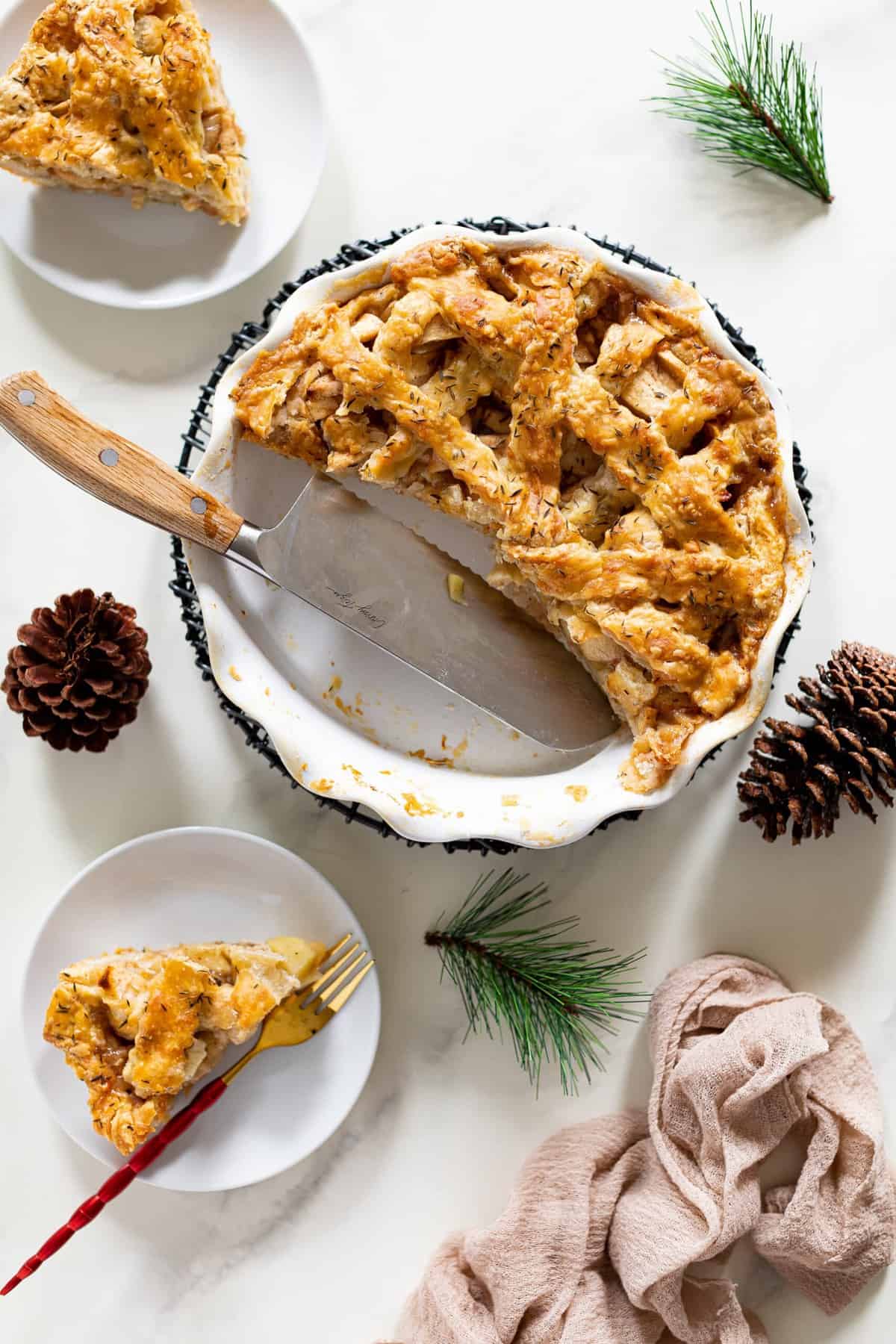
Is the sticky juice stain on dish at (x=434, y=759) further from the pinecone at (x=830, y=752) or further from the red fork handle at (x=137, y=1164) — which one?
the red fork handle at (x=137, y=1164)

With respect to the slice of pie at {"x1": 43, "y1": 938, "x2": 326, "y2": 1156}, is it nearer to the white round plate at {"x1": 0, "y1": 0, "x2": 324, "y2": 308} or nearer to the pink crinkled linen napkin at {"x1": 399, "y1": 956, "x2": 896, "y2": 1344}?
the pink crinkled linen napkin at {"x1": 399, "y1": 956, "x2": 896, "y2": 1344}

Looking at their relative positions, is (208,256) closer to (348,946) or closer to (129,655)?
(129,655)

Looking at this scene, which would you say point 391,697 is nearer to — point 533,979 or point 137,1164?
point 533,979

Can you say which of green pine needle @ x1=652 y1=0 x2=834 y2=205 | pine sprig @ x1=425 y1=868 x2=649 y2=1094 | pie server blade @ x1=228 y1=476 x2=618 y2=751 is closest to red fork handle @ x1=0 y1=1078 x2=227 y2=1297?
pine sprig @ x1=425 y1=868 x2=649 y2=1094

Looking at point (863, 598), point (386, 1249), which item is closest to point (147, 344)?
point (863, 598)

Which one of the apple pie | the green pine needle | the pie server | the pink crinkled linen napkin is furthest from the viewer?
the green pine needle

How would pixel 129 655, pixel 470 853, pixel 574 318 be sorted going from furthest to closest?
pixel 470 853 < pixel 129 655 < pixel 574 318

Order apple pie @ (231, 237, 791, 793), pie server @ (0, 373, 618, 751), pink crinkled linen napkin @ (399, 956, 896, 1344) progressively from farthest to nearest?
pink crinkled linen napkin @ (399, 956, 896, 1344)
pie server @ (0, 373, 618, 751)
apple pie @ (231, 237, 791, 793)
